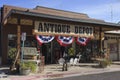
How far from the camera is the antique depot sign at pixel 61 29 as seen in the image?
2430 cm

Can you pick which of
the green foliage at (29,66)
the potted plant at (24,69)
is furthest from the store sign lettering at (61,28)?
the potted plant at (24,69)

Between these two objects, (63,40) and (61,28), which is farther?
(63,40)

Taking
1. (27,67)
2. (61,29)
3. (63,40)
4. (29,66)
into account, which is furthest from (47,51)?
(27,67)

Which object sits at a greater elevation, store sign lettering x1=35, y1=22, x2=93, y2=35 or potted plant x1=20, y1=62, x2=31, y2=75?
store sign lettering x1=35, y1=22, x2=93, y2=35

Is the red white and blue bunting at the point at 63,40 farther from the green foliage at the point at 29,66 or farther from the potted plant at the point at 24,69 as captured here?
the potted plant at the point at 24,69

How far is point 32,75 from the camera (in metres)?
19.5

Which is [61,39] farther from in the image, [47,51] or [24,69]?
[24,69]

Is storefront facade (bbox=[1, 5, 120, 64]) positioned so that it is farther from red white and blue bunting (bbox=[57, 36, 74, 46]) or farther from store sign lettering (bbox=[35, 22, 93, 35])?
red white and blue bunting (bbox=[57, 36, 74, 46])

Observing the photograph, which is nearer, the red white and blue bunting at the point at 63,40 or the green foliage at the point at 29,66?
the green foliage at the point at 29,66

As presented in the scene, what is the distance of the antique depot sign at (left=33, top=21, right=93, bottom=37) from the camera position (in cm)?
2430

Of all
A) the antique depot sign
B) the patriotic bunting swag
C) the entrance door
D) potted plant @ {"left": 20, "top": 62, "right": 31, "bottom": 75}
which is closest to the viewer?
potted plant @ {"left": 20, "top": 62, "right": 31, "bottom": 75}

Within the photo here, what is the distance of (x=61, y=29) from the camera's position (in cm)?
2600

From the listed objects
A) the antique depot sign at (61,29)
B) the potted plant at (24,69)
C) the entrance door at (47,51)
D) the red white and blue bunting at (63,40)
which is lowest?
the potted plant at (24,69)

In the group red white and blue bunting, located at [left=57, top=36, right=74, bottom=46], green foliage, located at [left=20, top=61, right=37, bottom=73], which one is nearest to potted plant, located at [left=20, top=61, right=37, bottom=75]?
green foliage, located at [left=20, top=61, right=37, bottom=73]
